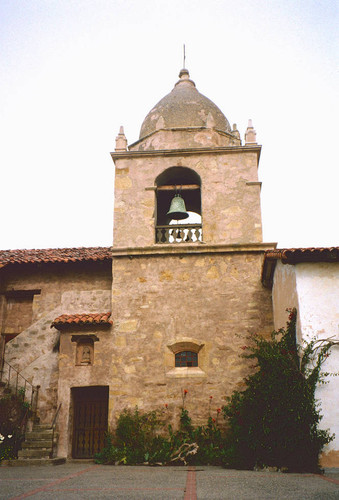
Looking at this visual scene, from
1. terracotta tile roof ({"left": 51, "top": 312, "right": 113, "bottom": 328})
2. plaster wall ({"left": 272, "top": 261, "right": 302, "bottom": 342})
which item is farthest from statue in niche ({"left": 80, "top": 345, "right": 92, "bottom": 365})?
plaster wall ({"left": 272, "top": 261, "right": 302, "bottom": 342})

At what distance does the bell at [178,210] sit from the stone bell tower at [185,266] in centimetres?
4

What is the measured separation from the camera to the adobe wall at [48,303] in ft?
40.5

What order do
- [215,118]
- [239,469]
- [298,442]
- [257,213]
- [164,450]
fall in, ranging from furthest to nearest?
[215,118], [257,213], [164,450], [239,469], [298,442]

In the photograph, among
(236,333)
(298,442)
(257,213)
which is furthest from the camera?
(257,213)

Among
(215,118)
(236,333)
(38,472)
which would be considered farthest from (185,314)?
(215,118)

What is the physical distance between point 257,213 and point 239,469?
656 cm

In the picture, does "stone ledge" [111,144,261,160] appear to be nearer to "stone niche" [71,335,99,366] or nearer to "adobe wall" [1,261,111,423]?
"adobe wall" [1,261,111,423]

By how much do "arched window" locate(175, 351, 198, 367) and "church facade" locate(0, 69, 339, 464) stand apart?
0.08 ft

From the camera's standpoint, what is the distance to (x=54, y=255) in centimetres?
1372

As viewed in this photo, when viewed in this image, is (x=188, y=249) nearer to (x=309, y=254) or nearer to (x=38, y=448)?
(x=309, y=254)

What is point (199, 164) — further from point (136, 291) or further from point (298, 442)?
point (298, 442)

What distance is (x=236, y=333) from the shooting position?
1153 centimetres

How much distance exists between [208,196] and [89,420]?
686 cm

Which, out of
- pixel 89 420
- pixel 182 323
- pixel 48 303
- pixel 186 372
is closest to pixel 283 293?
pixel 182 323
